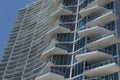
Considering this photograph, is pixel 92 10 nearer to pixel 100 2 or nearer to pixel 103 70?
pixel 100 2

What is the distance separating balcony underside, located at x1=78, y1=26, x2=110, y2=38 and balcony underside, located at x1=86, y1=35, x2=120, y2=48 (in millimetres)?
2646

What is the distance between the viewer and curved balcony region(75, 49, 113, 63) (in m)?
61.4

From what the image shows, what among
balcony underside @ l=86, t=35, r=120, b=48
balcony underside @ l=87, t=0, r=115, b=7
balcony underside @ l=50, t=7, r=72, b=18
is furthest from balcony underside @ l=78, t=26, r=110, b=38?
balcony underside @ l=50, t=7, r=72, b=18

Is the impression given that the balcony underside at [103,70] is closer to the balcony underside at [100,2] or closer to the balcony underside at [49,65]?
the balcony underside at [49,65]

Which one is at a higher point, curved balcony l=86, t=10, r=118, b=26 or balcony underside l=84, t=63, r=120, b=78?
curved balcony l=86, t=10, r=118, b=26

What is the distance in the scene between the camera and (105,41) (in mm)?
62938

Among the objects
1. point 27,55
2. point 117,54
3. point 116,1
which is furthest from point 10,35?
point 117,54

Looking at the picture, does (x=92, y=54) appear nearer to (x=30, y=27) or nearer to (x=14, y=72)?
(x=14, y=72)

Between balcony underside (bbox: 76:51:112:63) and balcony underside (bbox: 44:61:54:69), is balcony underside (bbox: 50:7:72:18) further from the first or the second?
balcony underside (bbox: 76:51:112:63)

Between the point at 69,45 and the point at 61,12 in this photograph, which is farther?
the point at 61,12

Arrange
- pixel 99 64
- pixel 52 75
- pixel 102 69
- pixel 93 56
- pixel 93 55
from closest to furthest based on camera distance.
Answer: pixel 102 69 → pixel 99 64 → pixel 93 55 → pixel 93 56 → pixel 52 75

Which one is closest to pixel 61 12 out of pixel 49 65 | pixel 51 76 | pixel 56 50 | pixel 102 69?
pixel 56 50

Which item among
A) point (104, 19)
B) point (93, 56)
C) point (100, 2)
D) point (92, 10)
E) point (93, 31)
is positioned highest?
point (100, 2)

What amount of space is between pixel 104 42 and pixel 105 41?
0.91 ft
